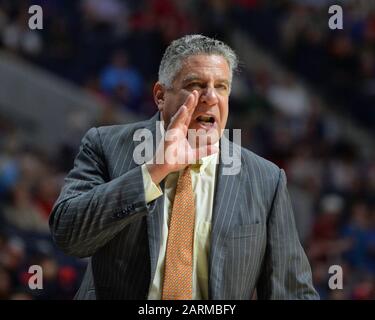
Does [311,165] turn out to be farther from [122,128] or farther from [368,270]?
[122,128]

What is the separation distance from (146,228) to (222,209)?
0.23 meters

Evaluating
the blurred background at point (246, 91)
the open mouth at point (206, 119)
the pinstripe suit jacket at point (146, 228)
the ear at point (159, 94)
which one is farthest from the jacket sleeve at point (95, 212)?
the blurred background at point (246, 91)

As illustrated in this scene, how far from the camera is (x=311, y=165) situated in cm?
862

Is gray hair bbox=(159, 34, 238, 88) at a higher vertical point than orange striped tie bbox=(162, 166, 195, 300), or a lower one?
Answer: higher

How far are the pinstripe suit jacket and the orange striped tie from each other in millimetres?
43

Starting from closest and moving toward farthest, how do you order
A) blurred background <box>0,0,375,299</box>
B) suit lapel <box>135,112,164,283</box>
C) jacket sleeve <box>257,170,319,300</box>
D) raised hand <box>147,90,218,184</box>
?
raised hand <box>147,90,218,184</box>
suit lapel <box>135,112,164,283</box>
jacket sleeve <box>257,170,319,300</box>
blurred background <box>0,0,375,299</box>

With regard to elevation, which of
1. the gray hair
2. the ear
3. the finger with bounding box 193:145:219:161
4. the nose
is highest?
the gray hair

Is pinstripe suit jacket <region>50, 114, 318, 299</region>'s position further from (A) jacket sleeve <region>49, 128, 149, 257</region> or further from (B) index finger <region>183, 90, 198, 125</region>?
(B) index finger <region>183, 90, 198, 125</region>

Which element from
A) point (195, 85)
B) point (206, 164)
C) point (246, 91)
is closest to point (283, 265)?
point (206, 164)

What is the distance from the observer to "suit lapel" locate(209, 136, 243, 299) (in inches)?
105

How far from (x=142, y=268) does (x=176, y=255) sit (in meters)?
0.10

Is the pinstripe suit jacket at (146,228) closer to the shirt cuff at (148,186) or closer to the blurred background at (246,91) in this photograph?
the shirt cuff at (148,186)

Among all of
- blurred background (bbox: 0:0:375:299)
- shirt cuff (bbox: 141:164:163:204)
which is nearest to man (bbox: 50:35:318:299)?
shirt cuff (bbox: 141:164:163:204)
